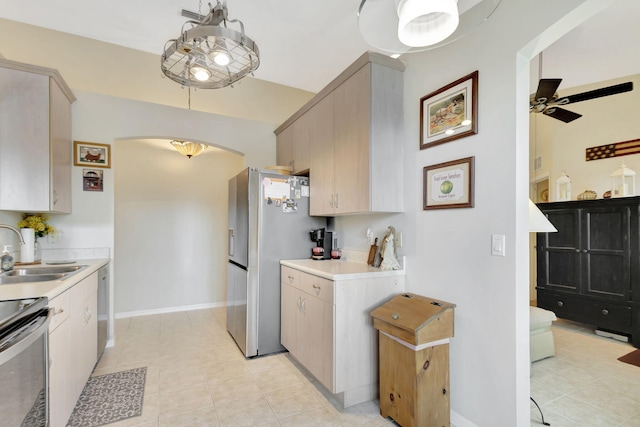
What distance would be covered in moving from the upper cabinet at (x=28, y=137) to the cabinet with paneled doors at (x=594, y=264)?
18.7ft

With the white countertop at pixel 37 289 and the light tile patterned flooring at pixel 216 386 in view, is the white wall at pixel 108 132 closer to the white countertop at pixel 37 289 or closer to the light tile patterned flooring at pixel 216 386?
the light tile patterned flooring at pixel 216 386

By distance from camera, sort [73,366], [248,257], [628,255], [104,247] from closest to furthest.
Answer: [73,366], [248,257], [104,247], [628,255]

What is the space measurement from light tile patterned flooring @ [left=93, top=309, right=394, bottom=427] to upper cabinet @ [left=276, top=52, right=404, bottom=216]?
146 cm

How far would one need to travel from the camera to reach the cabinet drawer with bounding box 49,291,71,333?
1560mm

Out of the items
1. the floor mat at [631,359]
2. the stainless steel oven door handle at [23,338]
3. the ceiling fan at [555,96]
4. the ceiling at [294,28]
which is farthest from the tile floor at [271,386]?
the ceiling at [294,28]

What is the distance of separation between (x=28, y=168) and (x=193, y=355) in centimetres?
214

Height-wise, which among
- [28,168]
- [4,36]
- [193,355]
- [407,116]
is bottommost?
[193,355]

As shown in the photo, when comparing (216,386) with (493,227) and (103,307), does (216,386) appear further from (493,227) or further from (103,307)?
(493,227)

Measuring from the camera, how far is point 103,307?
113 inches

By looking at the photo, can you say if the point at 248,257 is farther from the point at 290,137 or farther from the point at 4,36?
the point at 4,36

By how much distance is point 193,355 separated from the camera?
116 inches

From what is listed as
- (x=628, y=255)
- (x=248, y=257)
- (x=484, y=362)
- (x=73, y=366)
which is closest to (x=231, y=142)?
(x=248, y=257)

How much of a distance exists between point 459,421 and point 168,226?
419 cm

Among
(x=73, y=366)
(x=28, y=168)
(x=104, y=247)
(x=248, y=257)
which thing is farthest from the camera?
(x=104, y=247)
